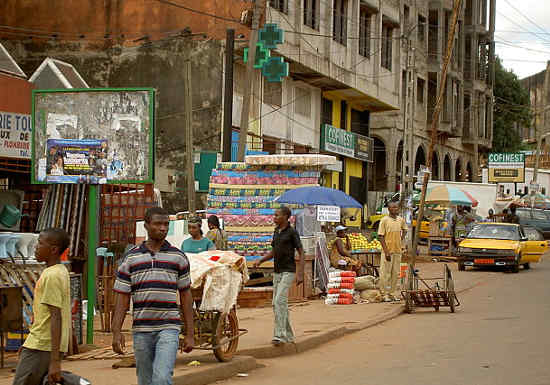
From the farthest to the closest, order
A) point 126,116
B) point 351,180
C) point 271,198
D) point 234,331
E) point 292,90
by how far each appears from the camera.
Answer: point 351,180 → point 292,90 → point 271,198 → point 126,116 → point 234,331

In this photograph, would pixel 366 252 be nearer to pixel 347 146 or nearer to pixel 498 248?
pixel 498 248

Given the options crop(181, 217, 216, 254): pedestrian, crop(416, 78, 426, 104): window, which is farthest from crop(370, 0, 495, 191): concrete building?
crop(181, 217, 216, 254): pedestrian

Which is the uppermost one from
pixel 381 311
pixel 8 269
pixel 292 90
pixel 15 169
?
pixel 292 90

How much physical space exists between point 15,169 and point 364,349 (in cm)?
883

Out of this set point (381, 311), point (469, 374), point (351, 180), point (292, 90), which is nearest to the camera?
point (469, 374)

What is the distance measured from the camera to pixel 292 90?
1395 inches

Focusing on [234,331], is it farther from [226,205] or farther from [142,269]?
[226,205]

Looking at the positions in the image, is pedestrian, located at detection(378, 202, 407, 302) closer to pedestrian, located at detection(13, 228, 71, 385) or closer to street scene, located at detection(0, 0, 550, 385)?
street scene, located at detection(0, 0, 550, 385)

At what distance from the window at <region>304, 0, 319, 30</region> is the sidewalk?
Result: 1548cm

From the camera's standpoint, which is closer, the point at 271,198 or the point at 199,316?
the point at 199,316

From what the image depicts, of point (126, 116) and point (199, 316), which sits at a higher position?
point (126, 116)

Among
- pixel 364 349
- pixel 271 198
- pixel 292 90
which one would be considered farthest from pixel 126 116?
pixel 292 90

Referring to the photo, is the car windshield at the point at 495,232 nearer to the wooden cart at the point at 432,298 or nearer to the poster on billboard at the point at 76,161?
the wooden cart at the point at 432,298

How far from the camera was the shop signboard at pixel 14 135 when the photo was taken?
50.8 feet
